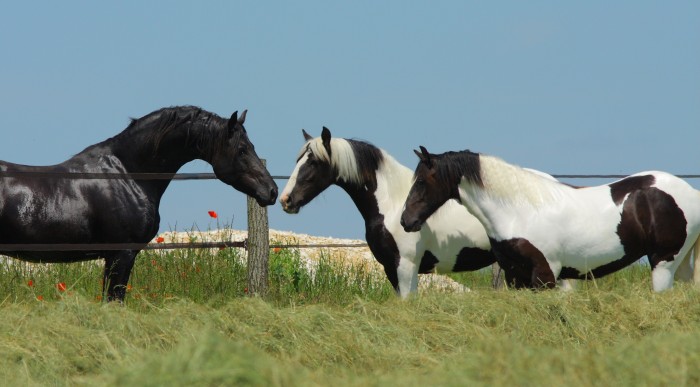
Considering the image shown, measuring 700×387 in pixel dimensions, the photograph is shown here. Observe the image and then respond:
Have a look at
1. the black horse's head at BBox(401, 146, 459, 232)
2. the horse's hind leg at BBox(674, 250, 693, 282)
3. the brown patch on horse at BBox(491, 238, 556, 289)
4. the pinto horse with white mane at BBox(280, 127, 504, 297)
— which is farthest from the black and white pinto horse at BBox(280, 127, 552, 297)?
the horse's hind leg at BBox(674, 250, 693, 282)

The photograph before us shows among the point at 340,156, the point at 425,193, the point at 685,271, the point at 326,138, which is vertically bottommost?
the point at 685,271

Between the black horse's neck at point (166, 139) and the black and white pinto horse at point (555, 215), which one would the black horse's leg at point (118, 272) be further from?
the black and white pinto horse at point (555, 215)

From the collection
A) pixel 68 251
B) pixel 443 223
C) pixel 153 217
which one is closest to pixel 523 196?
pixel 443 223

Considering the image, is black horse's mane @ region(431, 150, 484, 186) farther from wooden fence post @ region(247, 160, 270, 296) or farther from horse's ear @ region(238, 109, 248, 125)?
wooden fence post @ region(247, 160, 270, 296)

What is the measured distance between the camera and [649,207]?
7047 millimetres

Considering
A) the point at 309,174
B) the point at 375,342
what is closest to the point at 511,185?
the point at 309,174

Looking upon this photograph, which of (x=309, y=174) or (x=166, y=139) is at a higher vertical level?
(x=166, y=139)

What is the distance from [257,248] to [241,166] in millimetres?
1915

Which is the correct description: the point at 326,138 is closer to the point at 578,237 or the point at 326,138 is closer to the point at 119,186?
the point at 119,186

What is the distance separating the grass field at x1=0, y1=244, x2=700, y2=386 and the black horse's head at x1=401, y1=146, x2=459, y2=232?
0.72 m

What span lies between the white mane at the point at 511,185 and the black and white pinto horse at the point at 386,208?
2.43 ft

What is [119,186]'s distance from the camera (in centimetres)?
722

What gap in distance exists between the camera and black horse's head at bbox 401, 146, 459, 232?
269 inches

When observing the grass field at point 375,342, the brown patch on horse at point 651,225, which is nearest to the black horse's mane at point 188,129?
the grass field at point 375,342
